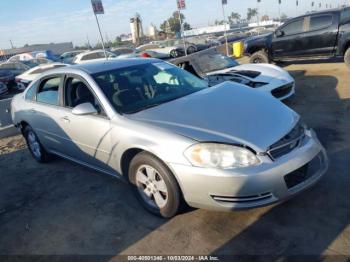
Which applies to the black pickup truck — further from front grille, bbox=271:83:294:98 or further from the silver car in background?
the silver car in background

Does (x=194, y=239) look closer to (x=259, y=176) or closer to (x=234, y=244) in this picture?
(x=234, y=244)

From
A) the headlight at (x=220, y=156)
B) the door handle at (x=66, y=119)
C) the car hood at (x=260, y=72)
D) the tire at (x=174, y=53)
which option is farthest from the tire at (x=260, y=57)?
the tire at (x=174, y=53)

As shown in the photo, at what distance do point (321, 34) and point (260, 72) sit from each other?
13.7 feet

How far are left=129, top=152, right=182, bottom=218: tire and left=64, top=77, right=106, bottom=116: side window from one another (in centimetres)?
117

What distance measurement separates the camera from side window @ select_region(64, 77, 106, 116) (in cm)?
413

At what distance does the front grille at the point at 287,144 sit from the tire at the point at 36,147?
3913 millimetres

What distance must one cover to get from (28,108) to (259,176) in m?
4.02

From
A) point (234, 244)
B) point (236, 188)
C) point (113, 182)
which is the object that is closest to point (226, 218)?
point (234, 244)

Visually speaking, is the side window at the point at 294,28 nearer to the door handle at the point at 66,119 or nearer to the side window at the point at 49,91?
the side window at the point at 49,91

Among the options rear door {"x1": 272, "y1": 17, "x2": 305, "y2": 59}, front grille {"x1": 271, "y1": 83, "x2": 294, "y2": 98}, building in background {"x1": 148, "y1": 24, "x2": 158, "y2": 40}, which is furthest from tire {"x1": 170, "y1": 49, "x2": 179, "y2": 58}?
building in background {"x1": 148, "y1": 24, "x2": 158, "y2": 40}

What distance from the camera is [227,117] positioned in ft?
10.6

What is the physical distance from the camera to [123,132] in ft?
11.3

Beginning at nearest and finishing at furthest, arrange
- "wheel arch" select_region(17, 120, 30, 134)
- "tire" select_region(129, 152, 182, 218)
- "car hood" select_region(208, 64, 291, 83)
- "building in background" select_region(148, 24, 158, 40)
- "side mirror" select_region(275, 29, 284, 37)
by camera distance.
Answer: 1. "tire" select_region(129, 152, 182, 218)
2. "wheel arch" select_region(17, 120, 30, 134)
3. "car hood" select_region(208, 64, 291, 83)
4. "side mirror" select_region(275, 29, 284, 37)
5. "building in background" select_region(148, 24, 158, 40)

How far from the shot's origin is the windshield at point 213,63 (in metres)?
7.86
